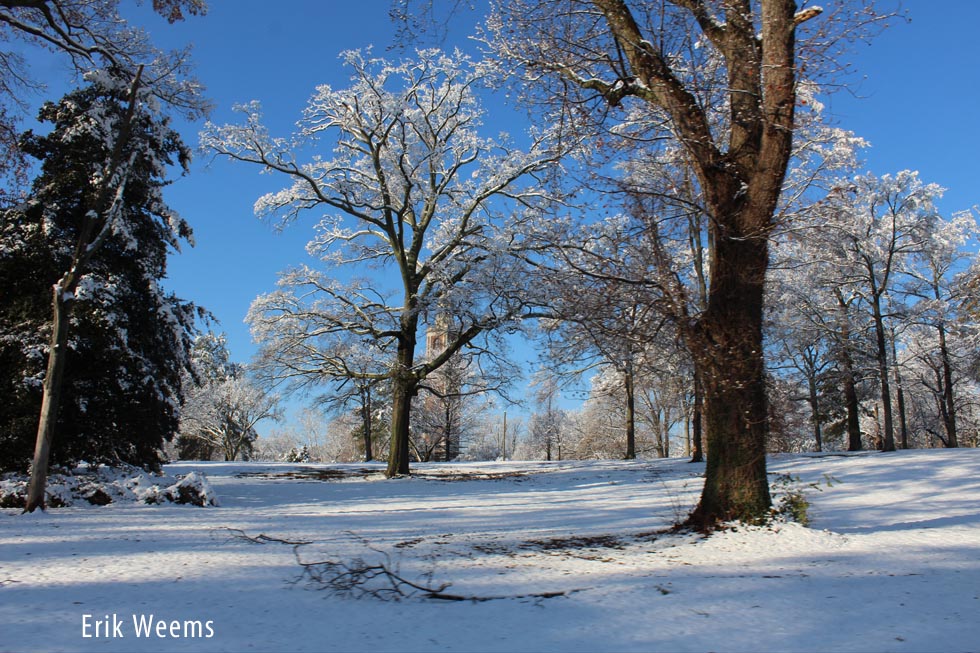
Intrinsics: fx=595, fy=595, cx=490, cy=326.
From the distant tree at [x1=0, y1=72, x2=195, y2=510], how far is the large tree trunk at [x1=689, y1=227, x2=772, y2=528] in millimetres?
9570

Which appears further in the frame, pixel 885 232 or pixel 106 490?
pixel 885 232

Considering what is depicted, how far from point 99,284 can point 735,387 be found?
12.0 metres

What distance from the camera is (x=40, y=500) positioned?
349 inches

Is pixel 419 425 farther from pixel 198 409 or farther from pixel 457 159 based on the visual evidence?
pixel 457 159

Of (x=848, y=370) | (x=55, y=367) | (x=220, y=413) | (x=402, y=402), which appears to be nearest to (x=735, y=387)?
(x=55, y=367)

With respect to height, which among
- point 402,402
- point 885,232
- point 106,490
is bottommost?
point 106,490

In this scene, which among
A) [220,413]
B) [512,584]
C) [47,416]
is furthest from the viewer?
[220,413]

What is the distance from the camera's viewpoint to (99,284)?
11.9 metres

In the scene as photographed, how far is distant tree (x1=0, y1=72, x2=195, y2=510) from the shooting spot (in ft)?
36.8

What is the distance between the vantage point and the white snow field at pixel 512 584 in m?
3.06

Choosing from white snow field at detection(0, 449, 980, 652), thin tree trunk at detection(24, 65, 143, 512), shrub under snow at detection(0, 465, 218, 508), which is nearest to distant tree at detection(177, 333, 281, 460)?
shrub under snow at detection(0, 465, 218, 508)

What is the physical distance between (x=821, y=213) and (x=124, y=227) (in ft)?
40.9

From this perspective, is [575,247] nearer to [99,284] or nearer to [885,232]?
[99,284]

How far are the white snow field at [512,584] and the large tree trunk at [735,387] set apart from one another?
1.24ft
